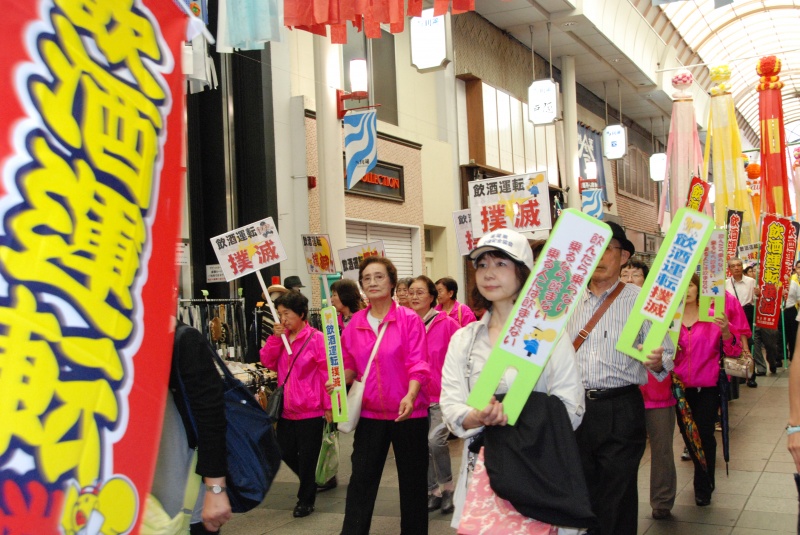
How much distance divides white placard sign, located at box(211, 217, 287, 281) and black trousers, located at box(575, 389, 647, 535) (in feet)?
15.7

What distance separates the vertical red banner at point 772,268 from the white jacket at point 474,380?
29.0 feet

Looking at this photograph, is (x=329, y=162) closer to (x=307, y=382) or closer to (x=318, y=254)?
(x=318, y=254)

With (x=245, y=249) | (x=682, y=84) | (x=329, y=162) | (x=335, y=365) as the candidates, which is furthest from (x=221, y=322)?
(x=682, y=84)

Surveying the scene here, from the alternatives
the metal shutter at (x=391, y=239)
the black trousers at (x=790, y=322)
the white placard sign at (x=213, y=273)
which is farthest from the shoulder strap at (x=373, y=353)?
the black trousers at (x=790, y=322)

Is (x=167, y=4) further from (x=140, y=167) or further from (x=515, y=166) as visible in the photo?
(x=515, y=166)

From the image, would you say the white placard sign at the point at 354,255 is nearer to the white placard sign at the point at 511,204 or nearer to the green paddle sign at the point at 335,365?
the white placard sign at the point at 511,204

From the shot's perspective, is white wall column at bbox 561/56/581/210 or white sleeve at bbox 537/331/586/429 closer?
white sleeve at bbox 537/331/586/429

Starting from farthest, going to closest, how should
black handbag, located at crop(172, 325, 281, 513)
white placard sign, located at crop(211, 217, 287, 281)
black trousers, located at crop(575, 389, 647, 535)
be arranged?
white placard sign, located at crop(211, 217, 287, 281), black trousers, located at crop(575, 389, 647, 535), black handbag, located at crop(172, 325, 281, 513)

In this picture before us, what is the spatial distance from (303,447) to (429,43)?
940 centimetres

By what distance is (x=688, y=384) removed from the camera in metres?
6.79

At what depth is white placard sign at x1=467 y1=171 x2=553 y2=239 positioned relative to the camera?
888 cm

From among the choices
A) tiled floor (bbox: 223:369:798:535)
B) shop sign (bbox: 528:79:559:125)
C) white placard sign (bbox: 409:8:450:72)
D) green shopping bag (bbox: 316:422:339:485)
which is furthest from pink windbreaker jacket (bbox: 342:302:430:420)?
shop sign (bbox: 528:79:559:125)

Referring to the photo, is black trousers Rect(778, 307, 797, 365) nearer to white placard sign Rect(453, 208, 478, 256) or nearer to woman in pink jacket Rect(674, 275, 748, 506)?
white placard sign Rect(453, 208, 478, 256)

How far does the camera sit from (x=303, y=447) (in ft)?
22.5
